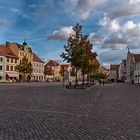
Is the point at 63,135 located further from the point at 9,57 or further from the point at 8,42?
the point at 8,42

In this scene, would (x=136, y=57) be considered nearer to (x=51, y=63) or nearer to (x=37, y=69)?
(x=37, y=69)

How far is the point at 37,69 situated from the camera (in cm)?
12875

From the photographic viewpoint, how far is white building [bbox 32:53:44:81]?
126812mm

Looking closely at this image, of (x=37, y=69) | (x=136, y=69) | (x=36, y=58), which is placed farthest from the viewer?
(x=36, y=58)

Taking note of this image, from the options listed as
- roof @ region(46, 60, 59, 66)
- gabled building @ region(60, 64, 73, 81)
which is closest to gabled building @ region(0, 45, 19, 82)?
gabled building @ region(60, 64, 73, 81)

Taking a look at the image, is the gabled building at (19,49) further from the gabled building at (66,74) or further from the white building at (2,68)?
the gabled building at (66,74)

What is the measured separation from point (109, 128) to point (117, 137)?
1.57 meters

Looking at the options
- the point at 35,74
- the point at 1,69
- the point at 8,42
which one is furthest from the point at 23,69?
the point at 35,74

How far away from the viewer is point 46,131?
9781 mm

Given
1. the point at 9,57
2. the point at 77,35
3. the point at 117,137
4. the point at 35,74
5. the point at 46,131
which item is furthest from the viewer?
the point at 35,74

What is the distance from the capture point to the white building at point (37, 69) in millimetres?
126812

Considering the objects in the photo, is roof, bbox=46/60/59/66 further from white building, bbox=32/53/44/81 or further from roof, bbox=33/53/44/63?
roof, bbox=33/53/44/63

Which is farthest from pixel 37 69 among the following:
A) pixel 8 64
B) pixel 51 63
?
pixel 51 63

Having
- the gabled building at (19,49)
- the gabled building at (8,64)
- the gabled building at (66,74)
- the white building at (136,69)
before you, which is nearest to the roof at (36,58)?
the gabled building at (19,49)
